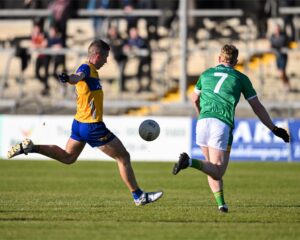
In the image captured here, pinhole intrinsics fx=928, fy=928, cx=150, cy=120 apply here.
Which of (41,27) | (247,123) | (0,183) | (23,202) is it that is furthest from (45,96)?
(23,202)

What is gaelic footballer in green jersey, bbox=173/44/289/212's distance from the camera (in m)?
12.0

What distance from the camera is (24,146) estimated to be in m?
12.4

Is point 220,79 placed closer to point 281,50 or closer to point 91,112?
point 91,112

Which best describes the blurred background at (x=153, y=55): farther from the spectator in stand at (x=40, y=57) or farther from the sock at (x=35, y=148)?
the sock at (x=35, y=148)

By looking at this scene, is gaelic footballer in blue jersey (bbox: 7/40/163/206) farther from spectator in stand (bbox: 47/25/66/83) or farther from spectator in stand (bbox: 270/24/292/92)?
spectator in stand (bbox: 47/25/66/83)

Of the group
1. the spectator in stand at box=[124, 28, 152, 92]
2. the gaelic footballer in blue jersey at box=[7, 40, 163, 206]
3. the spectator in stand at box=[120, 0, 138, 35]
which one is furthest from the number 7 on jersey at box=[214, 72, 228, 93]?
Result: the spectator in stand at box=[120, 0, 138, 35]

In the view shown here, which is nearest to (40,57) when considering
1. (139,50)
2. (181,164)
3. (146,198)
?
(139,50)

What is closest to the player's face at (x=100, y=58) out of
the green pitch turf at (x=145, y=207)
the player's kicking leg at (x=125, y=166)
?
the player's kicking leg at (x=125, y=166)

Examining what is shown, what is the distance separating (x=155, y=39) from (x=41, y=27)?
4038 millimetres

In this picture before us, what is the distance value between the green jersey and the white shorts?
0.25 ft

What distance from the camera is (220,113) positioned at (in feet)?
39.7

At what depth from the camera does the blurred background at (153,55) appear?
28984mm

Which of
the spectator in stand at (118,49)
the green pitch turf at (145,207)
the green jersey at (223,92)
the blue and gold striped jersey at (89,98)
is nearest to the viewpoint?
the green pitch turf at (145,207)

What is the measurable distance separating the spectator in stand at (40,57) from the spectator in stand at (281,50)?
24.9ft
